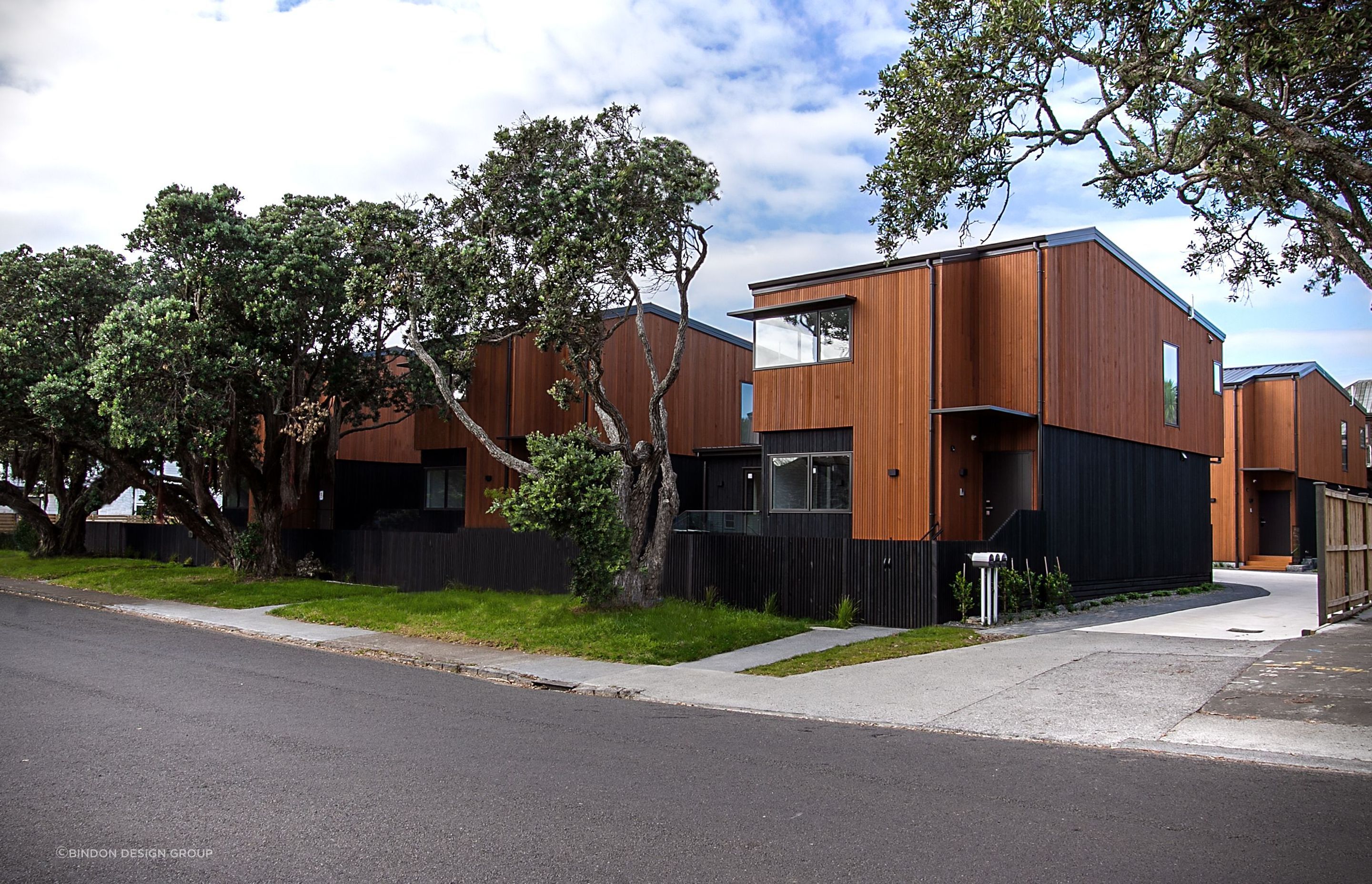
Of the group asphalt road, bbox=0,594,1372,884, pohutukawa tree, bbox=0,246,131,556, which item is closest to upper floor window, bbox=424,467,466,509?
pohutukawa tree, bbox=0,246,131,556

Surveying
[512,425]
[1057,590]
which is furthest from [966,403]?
[512,425]

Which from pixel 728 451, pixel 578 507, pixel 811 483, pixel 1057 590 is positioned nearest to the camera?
pixel 578 507

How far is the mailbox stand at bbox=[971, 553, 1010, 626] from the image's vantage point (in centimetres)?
1592

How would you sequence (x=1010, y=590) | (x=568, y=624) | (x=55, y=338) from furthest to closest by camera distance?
(x=55, y=338)
(x=1010, y=590)
(x=568, y=624)

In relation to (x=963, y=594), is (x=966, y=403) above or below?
above

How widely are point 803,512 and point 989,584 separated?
5.27 meters

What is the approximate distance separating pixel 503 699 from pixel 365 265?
12138 millimetres

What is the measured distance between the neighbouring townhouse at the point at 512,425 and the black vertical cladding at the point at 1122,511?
34.8 feet

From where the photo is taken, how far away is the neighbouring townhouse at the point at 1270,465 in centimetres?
3412

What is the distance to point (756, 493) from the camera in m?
25.1

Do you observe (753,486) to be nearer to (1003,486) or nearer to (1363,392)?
(1003,486)

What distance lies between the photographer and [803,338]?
21.0 m

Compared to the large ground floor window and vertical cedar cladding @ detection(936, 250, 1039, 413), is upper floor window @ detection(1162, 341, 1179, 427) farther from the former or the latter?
the large ground floor window

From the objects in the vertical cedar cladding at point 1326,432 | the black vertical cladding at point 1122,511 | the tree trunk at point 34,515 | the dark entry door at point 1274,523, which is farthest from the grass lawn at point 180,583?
the vertical cedar cladding at point 1326,432
